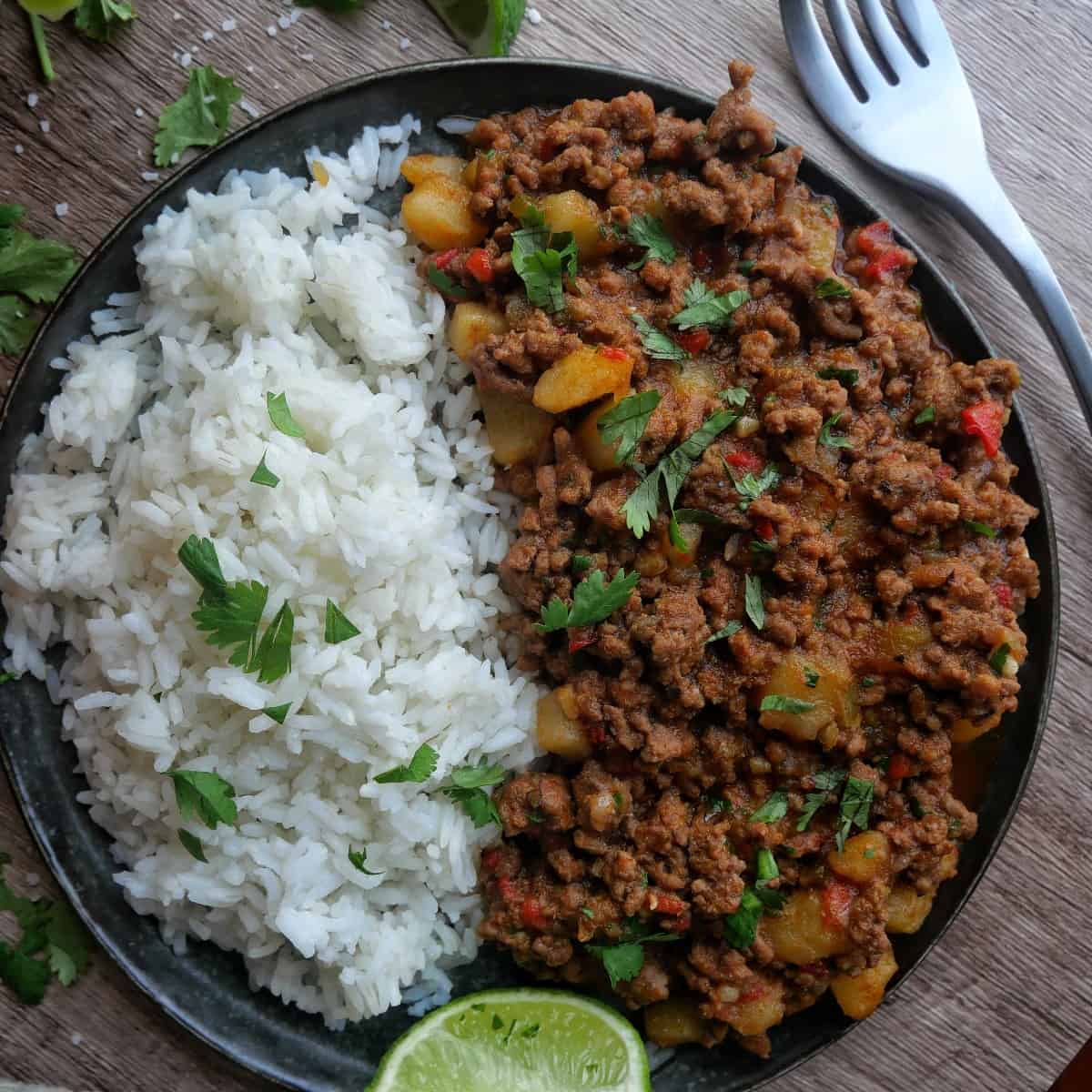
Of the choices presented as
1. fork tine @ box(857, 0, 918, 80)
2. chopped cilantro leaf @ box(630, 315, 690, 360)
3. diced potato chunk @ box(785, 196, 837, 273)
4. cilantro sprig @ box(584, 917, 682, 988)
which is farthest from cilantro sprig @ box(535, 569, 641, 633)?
fork tine @ box(857, 0, 918, 80)

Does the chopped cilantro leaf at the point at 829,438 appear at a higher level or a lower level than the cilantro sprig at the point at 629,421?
higher

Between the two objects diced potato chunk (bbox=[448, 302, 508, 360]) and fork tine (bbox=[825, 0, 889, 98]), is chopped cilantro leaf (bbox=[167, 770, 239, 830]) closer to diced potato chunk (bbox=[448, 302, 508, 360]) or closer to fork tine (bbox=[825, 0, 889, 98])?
diced potato chunk (bbox=[448, 302, 508, 360])

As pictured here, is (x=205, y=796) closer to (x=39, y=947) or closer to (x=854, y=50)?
(x=39, y=947)

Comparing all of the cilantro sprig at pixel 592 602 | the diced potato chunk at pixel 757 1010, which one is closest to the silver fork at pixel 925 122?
the cilantro sprig at pixel 592 602

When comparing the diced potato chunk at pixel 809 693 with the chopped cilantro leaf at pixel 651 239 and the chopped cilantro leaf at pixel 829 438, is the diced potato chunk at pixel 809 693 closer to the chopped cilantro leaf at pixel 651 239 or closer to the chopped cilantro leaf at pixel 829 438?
the chopped cilantro leaf at pixel 829 438

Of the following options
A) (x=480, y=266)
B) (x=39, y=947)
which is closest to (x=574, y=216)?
(x=480, y=266)

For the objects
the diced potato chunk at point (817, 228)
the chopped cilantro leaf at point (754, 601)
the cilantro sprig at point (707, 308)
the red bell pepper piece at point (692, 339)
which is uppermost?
the diced potato chunk at point (817, 228)
